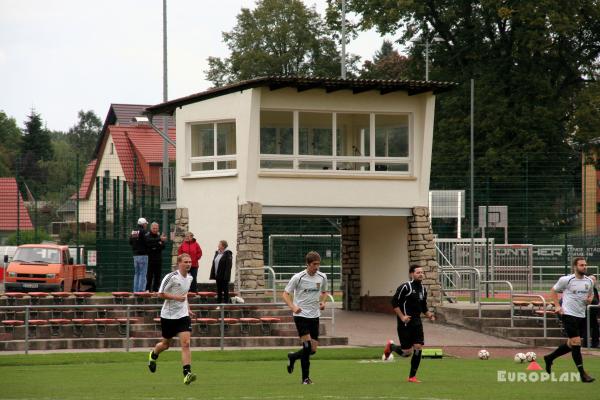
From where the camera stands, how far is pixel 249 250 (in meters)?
33.2

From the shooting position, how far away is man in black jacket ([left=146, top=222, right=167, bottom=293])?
31.9m

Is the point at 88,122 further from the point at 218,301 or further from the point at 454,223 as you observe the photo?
the point at 218,301

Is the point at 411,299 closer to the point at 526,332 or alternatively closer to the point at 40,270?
the point at 526,332

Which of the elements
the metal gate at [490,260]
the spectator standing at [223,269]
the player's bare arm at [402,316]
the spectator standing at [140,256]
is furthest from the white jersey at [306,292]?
the metal gate at [490,260]

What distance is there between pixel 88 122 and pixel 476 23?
12021cm

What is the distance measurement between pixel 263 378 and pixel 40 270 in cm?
1956

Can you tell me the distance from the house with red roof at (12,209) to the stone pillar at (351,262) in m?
10.0

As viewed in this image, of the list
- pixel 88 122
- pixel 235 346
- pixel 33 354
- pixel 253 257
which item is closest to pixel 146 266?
pixel 253 257

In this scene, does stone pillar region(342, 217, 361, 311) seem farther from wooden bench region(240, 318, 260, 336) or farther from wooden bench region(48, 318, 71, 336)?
wooden bench region(48, 318, 71, 336)

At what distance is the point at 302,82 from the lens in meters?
33.4

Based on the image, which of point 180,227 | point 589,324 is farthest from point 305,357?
point 180,227

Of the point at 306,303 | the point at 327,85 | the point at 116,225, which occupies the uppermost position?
the point at 327,85

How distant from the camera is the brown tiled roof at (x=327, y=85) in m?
33.2

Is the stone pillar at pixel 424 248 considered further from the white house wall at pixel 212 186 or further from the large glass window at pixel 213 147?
the large glass window at pixel 213 147
